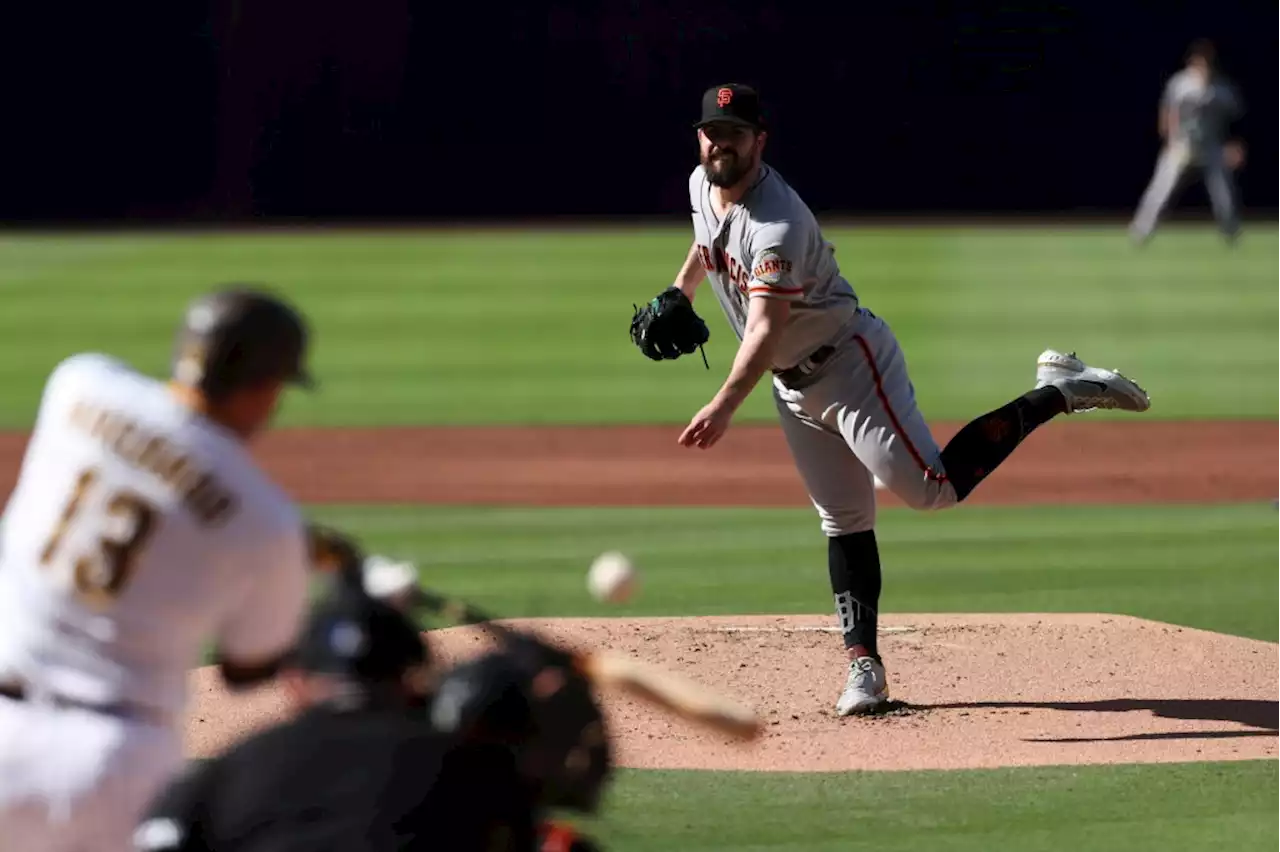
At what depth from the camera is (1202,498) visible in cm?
1197

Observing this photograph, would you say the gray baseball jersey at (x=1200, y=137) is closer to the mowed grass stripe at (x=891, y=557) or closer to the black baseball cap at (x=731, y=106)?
the mowed grass stripe at (x=891, y=557)

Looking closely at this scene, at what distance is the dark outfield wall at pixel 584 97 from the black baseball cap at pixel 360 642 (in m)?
27.0

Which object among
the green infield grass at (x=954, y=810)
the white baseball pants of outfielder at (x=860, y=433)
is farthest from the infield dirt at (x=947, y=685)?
the white baseball pants of outfielder at (x=860, y=433)

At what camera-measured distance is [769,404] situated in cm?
1648

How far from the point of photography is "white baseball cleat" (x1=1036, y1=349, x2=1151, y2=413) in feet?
24.8

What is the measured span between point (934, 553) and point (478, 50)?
21.1m

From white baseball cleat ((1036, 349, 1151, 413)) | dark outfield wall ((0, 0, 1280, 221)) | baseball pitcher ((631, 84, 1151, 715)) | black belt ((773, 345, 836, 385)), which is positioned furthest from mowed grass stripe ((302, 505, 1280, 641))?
dark outfield wall ((0, 0, 1280, 221))

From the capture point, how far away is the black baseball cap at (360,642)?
11.0ft

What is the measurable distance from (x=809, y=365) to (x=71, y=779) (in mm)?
3968

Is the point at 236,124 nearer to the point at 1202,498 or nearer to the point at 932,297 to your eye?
the point at 932,297

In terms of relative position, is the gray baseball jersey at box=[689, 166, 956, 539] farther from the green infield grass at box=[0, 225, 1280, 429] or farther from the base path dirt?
the green infield grass at box=[0, 225, 1280, 429]

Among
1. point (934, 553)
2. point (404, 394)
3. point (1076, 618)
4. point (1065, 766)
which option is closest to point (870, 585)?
point (1065, 766)

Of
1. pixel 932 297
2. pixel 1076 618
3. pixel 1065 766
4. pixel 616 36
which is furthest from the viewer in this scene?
pixel 616 36

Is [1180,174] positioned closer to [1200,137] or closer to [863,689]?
[1200,137]
